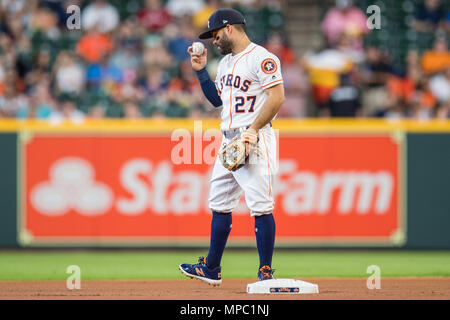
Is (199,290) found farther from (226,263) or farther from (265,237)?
(226,263)

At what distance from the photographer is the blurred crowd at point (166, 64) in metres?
12.0

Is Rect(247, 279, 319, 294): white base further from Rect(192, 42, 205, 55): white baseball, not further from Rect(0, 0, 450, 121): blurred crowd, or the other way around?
Rect(0, 0, 450, 121): blurred crowd

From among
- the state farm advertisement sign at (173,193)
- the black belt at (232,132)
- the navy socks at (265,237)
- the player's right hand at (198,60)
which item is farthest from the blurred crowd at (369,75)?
A: the navy socks at (265,237)

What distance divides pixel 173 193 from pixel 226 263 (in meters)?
1.76

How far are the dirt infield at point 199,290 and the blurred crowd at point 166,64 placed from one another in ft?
14.2

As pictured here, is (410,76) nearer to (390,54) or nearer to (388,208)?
(390,54)

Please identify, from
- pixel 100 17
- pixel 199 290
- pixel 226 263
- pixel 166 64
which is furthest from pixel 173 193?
pixel 199 290

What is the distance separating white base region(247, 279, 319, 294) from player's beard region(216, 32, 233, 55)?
1.90 m

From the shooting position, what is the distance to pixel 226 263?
963cm

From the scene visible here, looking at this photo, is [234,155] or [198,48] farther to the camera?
[198,48]

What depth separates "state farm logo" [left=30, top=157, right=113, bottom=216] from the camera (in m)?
10.9

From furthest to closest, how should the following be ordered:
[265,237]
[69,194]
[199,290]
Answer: [69,194] → [199,290] → [265,237]

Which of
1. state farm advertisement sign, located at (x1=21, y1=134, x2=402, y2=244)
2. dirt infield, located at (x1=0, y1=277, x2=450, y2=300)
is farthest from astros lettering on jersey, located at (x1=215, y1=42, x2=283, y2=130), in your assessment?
state farm advertisement sign, located at (x1=21, y1=134, x2=402, y2=244)

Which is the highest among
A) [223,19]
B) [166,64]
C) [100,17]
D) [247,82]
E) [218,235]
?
[100,17]
